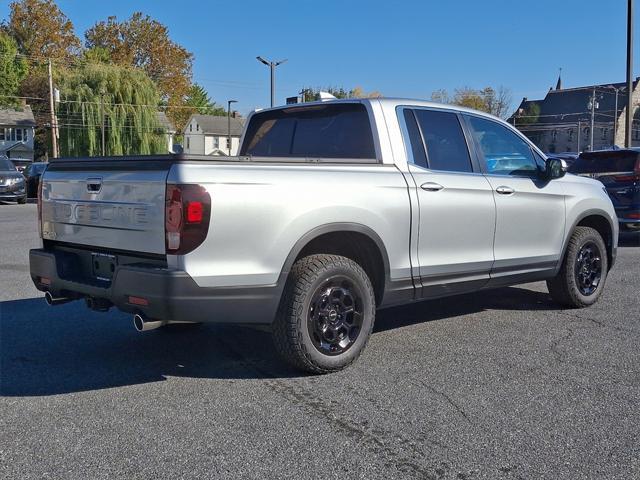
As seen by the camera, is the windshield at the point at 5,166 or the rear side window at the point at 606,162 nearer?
the rear side window at the point at 606,162

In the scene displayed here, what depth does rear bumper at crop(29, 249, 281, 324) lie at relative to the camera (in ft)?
12.8

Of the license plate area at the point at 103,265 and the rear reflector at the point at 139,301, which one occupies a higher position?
the license plate area at the point at 103,265

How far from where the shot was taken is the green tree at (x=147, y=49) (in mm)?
68750

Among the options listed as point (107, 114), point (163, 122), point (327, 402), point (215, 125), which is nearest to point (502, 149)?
point (327, 402)

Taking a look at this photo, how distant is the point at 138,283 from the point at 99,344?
5.50ft

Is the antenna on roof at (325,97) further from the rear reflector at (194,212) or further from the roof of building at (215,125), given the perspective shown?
the roof of building at (215,125)

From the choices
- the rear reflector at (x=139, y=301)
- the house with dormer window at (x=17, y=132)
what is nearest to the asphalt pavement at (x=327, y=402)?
the rear reflector at (x=139, y=301)

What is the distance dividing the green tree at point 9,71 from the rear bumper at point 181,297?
207 feet

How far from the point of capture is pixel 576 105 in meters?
95.2

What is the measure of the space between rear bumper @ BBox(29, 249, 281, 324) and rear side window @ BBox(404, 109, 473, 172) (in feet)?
5.86

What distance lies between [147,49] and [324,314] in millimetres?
69802

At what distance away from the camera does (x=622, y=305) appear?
6.93 metres

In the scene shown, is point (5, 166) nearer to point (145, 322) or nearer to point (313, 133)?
point (313, 133)

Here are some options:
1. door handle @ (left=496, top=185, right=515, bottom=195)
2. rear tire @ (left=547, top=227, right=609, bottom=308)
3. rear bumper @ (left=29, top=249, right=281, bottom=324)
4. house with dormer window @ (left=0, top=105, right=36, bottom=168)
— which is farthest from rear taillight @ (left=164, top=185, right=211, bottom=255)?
house with dormer window @ (left=0, top=105, right=36, bottom=168)
